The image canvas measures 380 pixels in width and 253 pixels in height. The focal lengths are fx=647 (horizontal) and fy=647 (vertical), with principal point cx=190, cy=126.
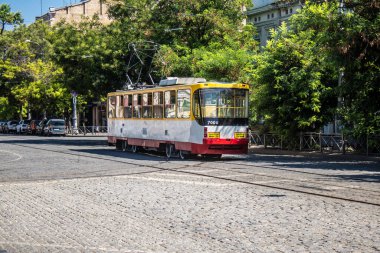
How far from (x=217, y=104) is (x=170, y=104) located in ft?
8.94

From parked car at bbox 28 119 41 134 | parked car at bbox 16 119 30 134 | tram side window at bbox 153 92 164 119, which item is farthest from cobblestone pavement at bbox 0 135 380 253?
parked car at bbox 16 119 30 134

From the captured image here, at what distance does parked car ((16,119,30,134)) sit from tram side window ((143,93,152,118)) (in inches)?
1991

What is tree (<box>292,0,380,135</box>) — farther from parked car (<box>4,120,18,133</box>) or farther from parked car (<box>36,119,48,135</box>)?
parked car (<box>4,120,18,133</box>)

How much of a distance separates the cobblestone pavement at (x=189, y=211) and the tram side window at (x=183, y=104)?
247 inches

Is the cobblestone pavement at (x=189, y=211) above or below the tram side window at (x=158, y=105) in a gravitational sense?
below

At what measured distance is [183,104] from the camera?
2608 centimetres

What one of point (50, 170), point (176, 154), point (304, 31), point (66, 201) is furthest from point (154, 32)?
point (66, 201)

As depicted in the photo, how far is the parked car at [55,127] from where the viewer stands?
66.5 m

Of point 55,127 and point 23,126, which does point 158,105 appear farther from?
point 23,126

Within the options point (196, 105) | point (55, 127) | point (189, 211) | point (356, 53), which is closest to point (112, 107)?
point (196, 105)

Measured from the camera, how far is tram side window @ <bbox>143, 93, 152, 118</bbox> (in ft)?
96.4

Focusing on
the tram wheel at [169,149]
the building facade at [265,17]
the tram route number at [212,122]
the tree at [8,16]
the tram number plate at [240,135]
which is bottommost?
the tram wheel at [169,149]

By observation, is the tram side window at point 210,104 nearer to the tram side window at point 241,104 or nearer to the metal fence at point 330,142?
the tram side window at point 241,104

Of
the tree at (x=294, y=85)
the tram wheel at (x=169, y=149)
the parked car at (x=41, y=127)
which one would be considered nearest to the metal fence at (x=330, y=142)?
the tree at (x=294, y=85)
